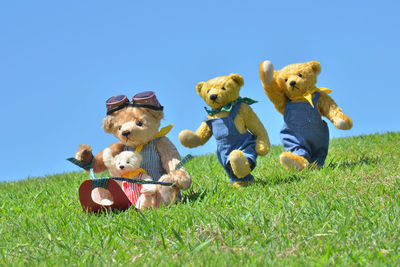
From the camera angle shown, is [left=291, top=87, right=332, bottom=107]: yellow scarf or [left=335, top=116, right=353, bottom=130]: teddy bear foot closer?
[left=335, top=116, right=353, bottom=130]: teddy bear foot

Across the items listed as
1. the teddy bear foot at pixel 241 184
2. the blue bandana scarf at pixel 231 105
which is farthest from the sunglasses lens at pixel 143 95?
the teddy bear foot at pixel 241 184

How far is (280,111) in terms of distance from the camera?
21.9 feet

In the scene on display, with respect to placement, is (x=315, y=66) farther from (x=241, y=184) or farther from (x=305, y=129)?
(x=241, y=184)

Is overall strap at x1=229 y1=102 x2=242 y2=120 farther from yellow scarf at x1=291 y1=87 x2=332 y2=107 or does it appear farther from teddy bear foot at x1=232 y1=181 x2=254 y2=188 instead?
yellow scarf at x1=291 y1=87 x2=332 y2=107

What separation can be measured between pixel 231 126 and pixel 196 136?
483mm

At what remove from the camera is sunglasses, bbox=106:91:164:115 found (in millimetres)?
5383

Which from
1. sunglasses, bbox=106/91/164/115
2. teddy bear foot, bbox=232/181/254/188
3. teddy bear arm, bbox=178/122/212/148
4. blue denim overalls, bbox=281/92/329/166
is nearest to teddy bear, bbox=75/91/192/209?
sunglasses, bbox=106/91/164/115

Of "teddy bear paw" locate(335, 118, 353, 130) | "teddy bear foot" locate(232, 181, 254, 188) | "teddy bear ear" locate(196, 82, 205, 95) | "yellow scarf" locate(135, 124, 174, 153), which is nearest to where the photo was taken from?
"yellow scarf" locate(135, 124, 174, 153)

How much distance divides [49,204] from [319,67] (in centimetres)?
388

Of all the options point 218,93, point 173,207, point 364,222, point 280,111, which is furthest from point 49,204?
point 364,222

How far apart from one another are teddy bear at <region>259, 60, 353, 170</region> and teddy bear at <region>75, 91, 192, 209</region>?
167 cm

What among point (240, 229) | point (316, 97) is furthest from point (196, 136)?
point (240, 229)

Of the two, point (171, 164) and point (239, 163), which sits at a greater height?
point (171, 164)

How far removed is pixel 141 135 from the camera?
5281mm
